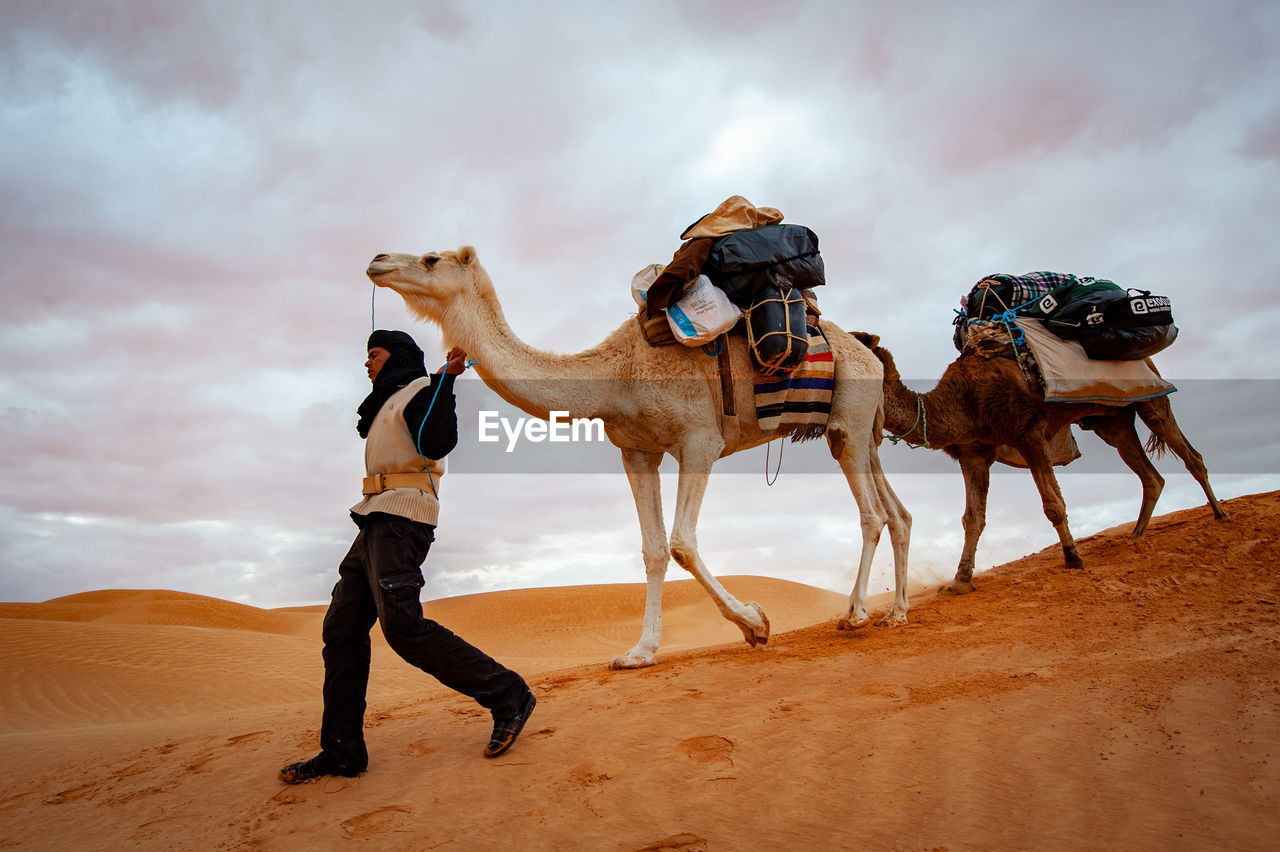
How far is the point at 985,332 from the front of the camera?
10445mm

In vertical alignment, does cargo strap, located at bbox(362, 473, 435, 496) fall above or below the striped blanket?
below

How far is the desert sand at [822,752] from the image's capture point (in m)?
3.49

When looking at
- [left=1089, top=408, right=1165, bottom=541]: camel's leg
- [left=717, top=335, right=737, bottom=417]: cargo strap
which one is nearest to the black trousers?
[left=717, top=335, right=737, bottom=417]: cargo strap

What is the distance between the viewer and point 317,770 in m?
4.36

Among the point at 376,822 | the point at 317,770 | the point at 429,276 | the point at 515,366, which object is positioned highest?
the point at 429,276

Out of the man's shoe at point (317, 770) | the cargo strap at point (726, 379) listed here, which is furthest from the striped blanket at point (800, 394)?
the man's shoe at point (317, 770)

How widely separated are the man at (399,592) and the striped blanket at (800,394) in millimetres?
3351

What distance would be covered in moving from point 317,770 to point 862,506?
5557 mm

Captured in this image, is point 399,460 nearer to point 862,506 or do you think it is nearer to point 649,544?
point 649,544

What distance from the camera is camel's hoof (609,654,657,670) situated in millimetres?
6531

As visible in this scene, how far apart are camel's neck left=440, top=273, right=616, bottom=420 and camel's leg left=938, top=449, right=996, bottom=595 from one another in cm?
635

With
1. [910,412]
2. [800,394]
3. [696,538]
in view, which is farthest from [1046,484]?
[696,538]

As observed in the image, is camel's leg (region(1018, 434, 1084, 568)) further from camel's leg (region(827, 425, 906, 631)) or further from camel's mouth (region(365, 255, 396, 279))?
camel's mouth (region(365, 255, 396, 279))

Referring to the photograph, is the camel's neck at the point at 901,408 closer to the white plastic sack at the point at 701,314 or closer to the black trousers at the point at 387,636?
the white plastic sack at the point at 701,314
